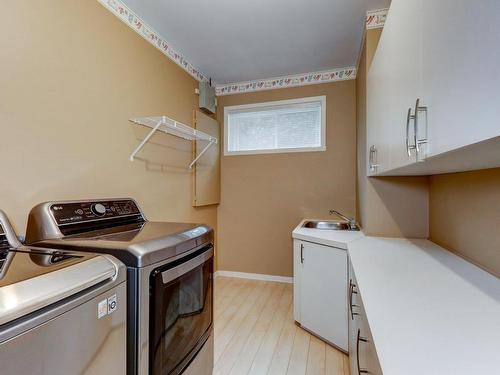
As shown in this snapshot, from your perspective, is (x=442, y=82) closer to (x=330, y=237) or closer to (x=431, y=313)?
(x=431, y=313)

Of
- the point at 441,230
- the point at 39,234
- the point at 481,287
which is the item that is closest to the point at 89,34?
the point at 39,234

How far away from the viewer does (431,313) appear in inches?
32.6

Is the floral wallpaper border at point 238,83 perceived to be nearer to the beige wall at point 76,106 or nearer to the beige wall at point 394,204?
the beige wall at point 76,106

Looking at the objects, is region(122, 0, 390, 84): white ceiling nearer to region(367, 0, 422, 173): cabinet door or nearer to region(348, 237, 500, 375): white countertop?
region(367, 0, 422, 173): cabinet door

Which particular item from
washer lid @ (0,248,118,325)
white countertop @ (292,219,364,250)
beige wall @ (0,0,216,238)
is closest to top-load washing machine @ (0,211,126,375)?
washer lid @ (0,248,118,325)

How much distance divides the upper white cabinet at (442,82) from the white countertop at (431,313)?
1.63ft

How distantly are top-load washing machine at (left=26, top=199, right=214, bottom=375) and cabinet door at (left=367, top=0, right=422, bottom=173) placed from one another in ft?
3.50

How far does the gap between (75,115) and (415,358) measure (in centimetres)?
190

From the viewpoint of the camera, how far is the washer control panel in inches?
48.6

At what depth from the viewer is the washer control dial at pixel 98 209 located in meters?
1.42

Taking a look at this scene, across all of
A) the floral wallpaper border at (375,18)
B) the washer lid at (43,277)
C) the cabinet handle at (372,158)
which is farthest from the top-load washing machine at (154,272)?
the floral wallpaper border at (375,18)

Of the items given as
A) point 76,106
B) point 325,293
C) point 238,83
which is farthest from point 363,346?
point 238,83

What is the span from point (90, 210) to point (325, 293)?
5.50 feet

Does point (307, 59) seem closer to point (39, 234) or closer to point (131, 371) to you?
point (39, 234)
